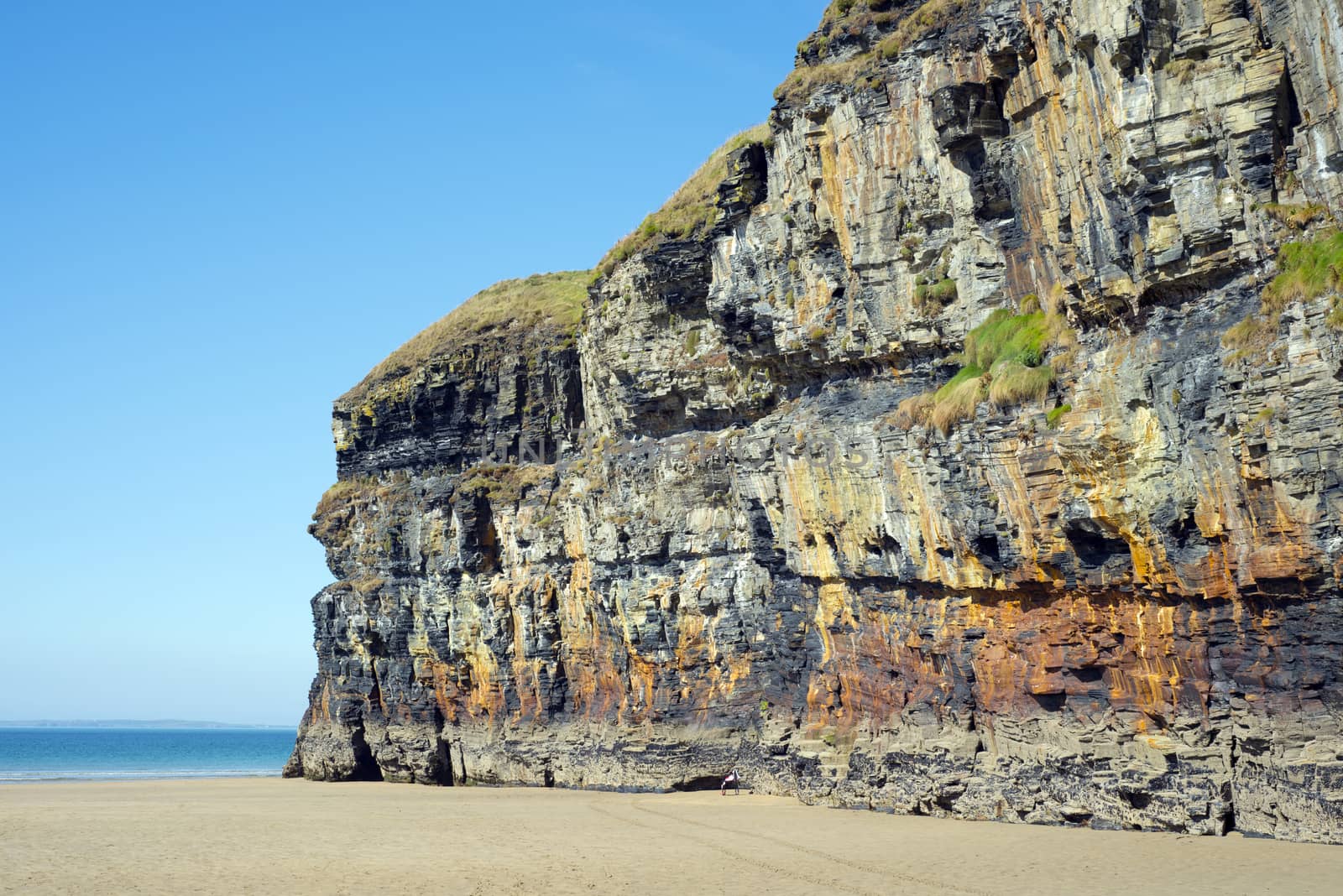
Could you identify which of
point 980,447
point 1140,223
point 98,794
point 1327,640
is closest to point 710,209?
point 980,447

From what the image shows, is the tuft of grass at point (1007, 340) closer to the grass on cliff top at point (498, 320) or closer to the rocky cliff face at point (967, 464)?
the rocky cliff face at point (967, 464)

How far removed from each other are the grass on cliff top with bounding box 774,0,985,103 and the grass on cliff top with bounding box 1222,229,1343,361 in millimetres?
11177

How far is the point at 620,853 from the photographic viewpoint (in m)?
27.2

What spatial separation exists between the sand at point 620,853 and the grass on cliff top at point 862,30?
716 inches

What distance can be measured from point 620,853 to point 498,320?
108ft

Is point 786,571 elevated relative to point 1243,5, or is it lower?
lower

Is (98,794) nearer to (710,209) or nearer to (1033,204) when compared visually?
(710,209)

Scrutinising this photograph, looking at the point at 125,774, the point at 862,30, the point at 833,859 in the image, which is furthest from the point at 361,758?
the point at 862,30

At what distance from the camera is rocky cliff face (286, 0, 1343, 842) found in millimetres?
22109

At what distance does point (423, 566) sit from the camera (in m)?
53.4

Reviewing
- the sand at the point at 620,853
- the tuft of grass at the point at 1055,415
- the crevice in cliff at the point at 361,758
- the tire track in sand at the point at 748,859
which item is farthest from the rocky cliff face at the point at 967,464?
the crevice in cliff at the point at 361,758

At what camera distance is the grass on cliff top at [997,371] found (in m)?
27.2

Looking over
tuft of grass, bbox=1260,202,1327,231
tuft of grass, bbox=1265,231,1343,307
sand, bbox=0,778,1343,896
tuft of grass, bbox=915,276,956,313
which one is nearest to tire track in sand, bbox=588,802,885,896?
sand, bbox=0,778,1343,896

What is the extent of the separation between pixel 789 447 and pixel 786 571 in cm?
442
